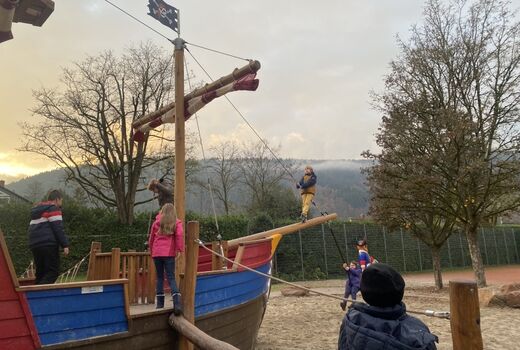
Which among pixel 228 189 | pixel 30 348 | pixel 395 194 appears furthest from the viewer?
pixel 228 189

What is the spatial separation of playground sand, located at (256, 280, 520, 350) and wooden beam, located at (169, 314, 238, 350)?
3571 mm

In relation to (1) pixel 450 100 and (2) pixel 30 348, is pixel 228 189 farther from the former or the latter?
(2) pixel 30 348

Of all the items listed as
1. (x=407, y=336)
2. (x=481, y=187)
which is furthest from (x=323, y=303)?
(x=407, y=336)

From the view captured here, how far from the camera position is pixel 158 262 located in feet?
16.1

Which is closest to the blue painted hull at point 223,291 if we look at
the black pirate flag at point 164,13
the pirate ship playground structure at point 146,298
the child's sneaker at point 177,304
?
the pirate ship playground structure at point 146,298

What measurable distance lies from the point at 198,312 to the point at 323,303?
8.74 meters

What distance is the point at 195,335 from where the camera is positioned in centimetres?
405

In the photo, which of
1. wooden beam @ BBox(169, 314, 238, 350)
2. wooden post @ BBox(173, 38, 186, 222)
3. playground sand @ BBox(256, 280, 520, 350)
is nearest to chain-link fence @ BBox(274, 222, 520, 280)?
playground sand @ BBox(256, 280, 520, 350)

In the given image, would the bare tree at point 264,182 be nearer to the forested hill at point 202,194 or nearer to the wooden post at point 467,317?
the forested hill at point 202,194

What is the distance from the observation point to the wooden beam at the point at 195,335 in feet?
11.9

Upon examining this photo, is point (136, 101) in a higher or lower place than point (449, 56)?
higher

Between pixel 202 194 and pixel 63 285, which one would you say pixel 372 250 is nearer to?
pixel 202 194

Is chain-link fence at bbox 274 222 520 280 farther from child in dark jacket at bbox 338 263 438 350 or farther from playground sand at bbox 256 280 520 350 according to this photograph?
child in dark jacket at bbox 338 263 438 350

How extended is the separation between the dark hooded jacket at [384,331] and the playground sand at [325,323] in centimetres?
563
